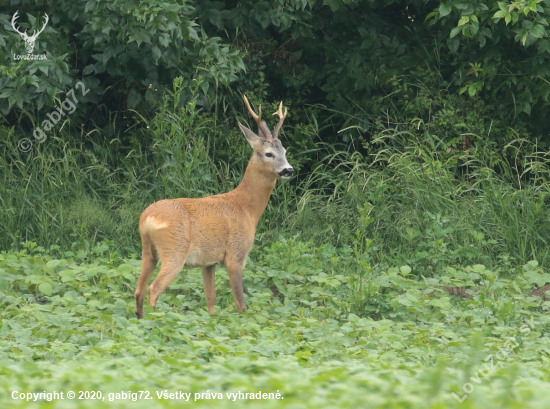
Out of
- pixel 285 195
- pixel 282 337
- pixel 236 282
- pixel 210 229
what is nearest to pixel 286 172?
pixel 210 229

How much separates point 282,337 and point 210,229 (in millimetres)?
1414

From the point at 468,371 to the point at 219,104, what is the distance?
Answer: 7.18 meters

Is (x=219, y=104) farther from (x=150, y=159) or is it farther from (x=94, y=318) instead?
(x=94, y=318)

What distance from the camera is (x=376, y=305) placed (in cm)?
661

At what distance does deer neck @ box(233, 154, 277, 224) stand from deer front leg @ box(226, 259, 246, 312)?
52cm

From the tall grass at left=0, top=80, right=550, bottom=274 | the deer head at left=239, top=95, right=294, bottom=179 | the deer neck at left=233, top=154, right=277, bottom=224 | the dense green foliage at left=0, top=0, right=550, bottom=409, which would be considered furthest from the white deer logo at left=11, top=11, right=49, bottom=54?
the deer neck at left=233, top=154, right=277, bottom=224

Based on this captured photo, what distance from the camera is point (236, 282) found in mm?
6609

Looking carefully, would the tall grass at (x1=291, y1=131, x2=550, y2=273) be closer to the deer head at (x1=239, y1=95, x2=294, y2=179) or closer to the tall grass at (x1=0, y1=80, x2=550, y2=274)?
the tall grass at (x1=0, y1=80, x2=550, y2=274)

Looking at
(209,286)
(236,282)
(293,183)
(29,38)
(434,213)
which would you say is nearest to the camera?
(236,282)

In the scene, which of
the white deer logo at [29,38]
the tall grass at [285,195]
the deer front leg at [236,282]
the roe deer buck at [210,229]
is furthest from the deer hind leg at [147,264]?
the white deer logo at [29,38]

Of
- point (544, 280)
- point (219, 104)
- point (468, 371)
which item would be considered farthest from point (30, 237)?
point (468, 371)

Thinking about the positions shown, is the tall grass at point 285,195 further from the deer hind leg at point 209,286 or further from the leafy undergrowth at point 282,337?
the deer hind leg at point 209,286

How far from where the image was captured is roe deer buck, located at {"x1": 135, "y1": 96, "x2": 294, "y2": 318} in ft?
20.5

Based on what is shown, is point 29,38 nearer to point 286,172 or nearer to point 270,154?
point 270,154
